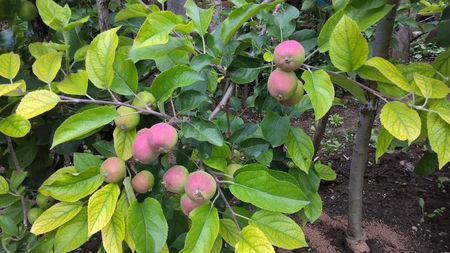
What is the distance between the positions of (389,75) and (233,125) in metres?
0.49

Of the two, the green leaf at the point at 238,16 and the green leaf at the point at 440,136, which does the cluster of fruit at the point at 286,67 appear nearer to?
the green leaf at the point at 238,16

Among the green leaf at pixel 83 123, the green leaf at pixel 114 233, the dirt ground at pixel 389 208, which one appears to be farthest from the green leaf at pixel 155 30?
the dirt ground at pixel 389 208

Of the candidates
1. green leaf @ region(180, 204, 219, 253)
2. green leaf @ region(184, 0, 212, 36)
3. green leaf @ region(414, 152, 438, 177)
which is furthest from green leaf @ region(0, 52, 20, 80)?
green leaf @ region(414, 152, 438, 177)

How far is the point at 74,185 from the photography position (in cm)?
70

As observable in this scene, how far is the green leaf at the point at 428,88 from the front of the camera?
66 cm

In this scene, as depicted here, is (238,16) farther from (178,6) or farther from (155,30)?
(178,6)

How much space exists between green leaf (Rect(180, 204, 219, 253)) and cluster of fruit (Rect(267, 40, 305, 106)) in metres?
0.28

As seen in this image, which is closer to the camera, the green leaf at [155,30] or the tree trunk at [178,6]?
the green leaf at [155,30]

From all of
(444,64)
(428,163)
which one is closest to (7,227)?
(444,64)

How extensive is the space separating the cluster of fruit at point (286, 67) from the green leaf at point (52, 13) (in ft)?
1.87

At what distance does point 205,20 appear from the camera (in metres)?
0.77

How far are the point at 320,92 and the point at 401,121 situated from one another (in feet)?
0.58

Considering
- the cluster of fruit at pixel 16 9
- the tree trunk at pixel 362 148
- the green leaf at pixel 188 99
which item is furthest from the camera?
the tree trunk at pixel 362 148

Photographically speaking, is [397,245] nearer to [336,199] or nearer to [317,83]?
[336,199]
